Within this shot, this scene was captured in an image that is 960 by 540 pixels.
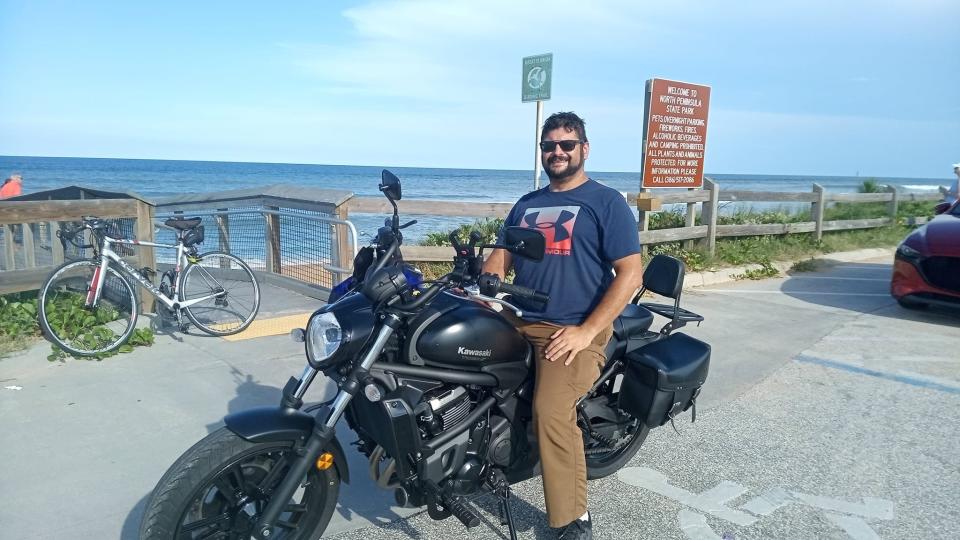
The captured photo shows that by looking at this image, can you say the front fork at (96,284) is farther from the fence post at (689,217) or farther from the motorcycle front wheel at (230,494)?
the fence post at (689,217)

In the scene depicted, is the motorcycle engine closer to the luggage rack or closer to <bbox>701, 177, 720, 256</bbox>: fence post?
the luggage rack

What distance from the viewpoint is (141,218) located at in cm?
667

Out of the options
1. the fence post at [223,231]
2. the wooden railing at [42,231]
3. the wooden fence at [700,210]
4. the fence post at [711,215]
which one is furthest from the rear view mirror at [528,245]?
the fence post at [711,215]

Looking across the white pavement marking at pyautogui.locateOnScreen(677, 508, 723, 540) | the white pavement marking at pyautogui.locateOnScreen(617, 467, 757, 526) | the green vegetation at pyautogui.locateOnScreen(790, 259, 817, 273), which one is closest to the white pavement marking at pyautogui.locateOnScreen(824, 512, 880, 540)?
the white pavement marking at pyautogui.locateOnScreen(617, 467, 757, 526)

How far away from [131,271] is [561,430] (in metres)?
4.58

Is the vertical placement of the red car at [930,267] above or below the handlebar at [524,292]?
below

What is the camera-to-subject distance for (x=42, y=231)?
6812 millimetres

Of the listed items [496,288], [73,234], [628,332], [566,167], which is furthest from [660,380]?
[73,234]

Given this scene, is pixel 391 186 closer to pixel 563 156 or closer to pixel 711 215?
pixel 563 156

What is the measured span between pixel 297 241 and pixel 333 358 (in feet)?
18.6

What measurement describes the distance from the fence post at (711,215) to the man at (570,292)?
8.09 metres

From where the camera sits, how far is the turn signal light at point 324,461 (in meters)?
2.73

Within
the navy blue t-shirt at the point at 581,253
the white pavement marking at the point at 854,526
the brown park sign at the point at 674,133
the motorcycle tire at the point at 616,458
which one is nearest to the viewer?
the navy blue t-shirt at the point at 581,253

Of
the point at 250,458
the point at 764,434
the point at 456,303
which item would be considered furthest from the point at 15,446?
the point at 764,434
